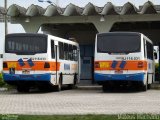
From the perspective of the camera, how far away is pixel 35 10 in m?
33.9

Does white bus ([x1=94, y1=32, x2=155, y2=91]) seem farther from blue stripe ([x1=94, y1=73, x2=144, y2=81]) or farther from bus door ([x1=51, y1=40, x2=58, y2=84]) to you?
bus door ([x1=51, y1=40, x2=58, y2=84])

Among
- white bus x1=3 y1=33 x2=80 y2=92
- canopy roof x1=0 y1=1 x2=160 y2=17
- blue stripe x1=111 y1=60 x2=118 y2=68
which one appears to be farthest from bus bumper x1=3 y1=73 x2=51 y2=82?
canopy roof x1=0 y1=1 x2=160 y2=17

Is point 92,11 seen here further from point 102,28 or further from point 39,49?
point 39,49

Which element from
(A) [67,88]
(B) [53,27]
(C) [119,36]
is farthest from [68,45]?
(B) [53,27]

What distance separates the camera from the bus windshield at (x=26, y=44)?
2589cm

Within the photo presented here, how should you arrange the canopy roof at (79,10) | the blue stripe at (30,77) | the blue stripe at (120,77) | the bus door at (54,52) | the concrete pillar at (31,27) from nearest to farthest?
the blue stripe at (30,77) → the blue stripe at (120,77) → the bus door at (54,52) → the canopy roof at (79,10) → the concrete pillar at (31,27)

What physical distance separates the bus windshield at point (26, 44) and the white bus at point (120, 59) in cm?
262

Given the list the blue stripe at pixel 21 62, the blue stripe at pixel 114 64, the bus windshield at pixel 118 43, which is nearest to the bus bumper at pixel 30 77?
the blue stripe at pixel 21 62

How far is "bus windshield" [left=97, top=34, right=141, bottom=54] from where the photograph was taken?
2627 centimetres

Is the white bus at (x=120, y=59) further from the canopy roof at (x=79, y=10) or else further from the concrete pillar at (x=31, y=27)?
the concrete pillar at (x=31, y=27)

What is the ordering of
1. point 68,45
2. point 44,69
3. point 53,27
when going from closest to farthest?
1. point 44,69
2. point 68,45
3. point 53,27

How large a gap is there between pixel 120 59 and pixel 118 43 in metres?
0.79

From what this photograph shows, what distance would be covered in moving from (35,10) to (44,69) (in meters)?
8.90

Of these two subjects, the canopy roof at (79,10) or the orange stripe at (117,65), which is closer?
the orange stripe at (117,65)
